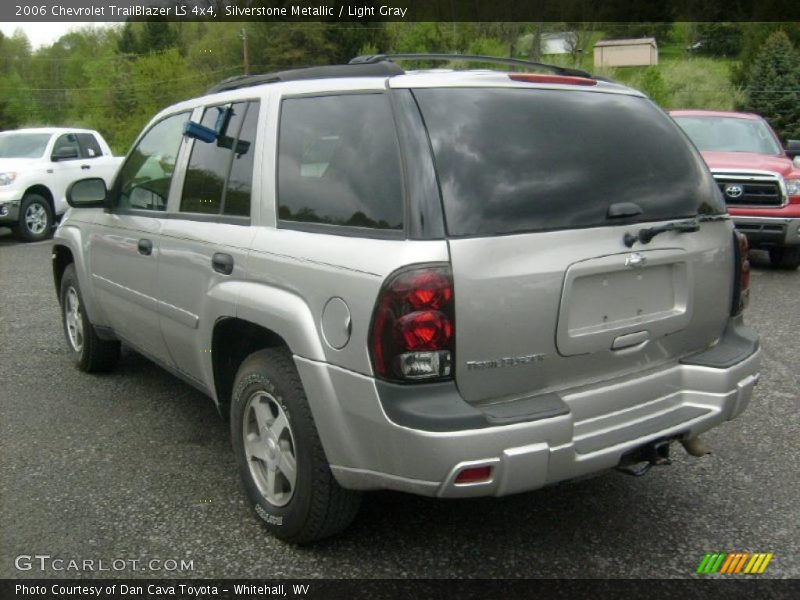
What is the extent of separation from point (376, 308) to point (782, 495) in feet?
7.37

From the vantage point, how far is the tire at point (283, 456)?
9.61ft

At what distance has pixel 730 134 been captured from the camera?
34.3ft

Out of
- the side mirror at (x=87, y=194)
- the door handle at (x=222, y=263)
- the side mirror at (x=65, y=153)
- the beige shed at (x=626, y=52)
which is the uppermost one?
the beige shed at (x=626, y=52)

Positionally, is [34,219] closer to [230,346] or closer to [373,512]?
[230,346]

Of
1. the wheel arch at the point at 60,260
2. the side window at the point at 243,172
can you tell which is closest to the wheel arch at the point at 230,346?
the side window at the point at 243,172

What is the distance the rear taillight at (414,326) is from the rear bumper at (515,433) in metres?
0.11

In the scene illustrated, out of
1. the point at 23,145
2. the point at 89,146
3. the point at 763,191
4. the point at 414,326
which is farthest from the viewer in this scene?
the point at 89,146

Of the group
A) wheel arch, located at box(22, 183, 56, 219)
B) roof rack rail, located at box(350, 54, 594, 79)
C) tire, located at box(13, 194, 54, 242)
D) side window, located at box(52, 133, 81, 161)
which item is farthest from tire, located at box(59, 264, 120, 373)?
side window, located at box(52, 133, 81, 161)

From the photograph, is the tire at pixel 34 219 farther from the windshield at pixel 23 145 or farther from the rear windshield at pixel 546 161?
the rear windshield at pixel 546 161

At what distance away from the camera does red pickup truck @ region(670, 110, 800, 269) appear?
30.0 feet

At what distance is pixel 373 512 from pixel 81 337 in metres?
2.99

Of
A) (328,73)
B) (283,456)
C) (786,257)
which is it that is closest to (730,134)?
(786,257)

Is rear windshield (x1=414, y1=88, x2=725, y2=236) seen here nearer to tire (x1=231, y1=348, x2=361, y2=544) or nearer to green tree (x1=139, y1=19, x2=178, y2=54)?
tire (x1=231, y1=348, x2=361, y2=544)

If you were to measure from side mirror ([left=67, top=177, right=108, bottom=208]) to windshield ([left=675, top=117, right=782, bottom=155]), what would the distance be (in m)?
7.74
